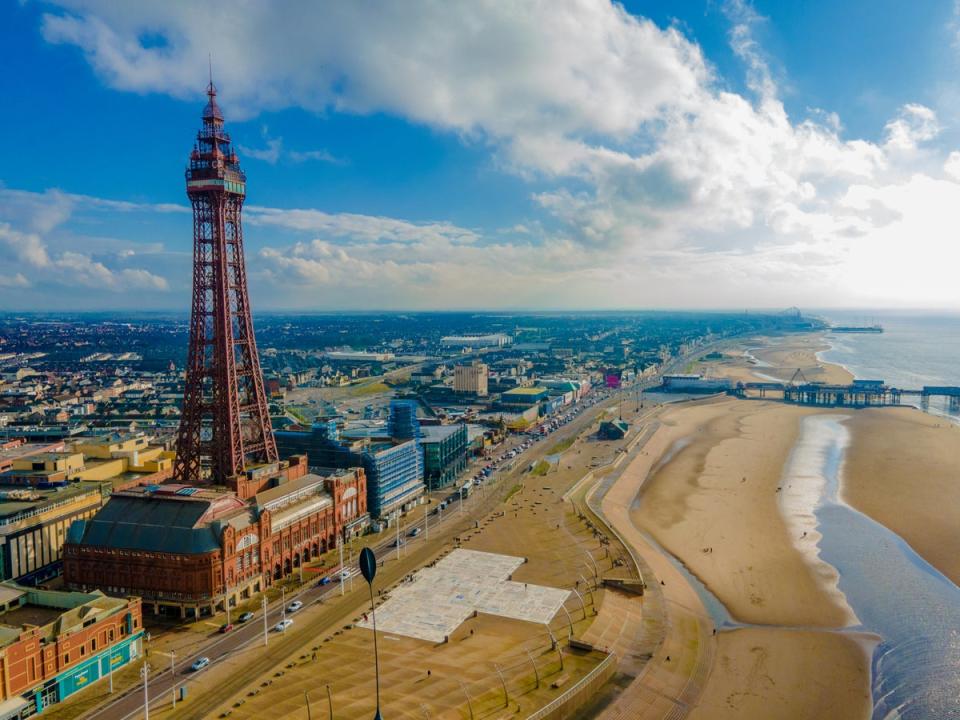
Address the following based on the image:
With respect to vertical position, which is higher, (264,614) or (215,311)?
(215,311)

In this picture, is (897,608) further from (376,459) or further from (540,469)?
(540,469)

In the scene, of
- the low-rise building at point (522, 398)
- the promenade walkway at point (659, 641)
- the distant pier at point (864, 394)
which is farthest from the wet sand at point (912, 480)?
the low-rise building at point (522, 398)

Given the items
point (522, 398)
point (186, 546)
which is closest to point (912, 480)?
point (522, 398)

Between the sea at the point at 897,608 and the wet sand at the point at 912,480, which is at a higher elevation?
the wet sand at the point at 912,480

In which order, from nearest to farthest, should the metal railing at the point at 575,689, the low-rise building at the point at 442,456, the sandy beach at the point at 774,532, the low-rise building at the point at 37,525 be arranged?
the metal railing at the point at 575,689, the sandy beach at the point at 774,532, the low-rise building at the point at 37,525, the low-rise building at the point at 442,456

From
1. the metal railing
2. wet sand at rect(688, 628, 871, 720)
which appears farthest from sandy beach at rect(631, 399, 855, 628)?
the metal railing

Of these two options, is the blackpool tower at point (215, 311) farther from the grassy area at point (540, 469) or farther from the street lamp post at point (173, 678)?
the grassy area at point (540, 469)

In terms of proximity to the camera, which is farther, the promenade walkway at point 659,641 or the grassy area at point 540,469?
the grassy area at point 540,469
